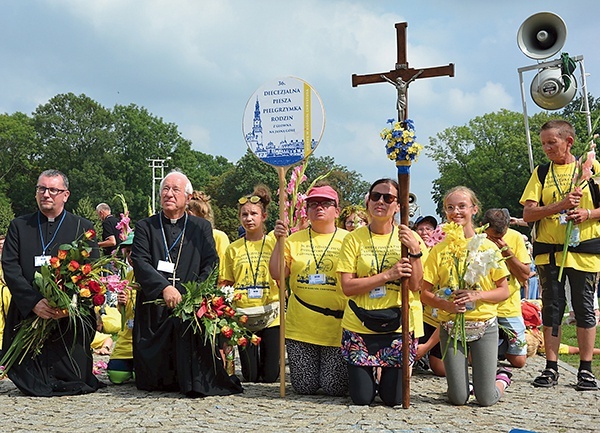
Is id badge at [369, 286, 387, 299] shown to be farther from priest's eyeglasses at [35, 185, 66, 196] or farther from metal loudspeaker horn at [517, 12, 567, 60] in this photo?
metal loudspeaker horn at [517, 12, 567, 60]

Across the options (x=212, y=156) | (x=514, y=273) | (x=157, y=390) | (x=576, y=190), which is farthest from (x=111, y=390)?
(x=212, y=156)

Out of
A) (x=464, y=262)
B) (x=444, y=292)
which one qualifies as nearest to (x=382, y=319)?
(x=444, y=292)

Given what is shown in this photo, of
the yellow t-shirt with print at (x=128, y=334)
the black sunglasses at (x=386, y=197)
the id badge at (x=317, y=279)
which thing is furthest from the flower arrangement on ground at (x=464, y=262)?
the yellow t-shirt with print at (x=128, y=334)

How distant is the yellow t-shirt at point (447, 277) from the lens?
6207mm

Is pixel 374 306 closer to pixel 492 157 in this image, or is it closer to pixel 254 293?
pixel 254 293

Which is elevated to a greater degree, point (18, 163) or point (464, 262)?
point (18, 163)

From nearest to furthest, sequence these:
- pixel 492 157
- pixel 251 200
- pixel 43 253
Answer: pixel 43 253, pixel 251 200, pixel 492 157

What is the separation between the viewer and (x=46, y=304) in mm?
6785

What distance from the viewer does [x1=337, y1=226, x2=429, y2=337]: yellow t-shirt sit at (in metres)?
6.19

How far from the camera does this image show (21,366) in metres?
6.98

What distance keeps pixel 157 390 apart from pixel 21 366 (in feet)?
4.23

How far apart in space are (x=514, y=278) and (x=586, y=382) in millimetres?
1437

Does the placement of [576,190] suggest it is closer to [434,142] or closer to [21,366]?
[21,366]

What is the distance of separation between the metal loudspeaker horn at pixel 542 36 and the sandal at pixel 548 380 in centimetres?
681
